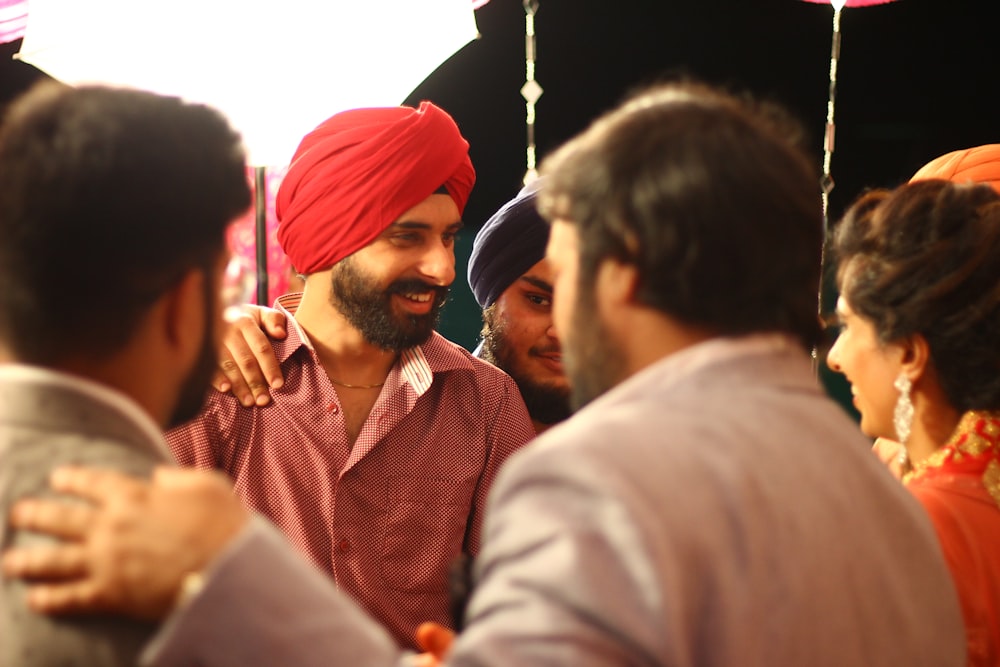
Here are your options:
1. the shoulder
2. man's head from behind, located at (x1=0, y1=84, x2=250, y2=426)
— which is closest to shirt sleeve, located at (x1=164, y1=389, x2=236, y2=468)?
the shoulder

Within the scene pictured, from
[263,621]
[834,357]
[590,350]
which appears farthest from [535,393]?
[263,621]

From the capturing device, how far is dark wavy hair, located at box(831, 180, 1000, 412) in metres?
1.89

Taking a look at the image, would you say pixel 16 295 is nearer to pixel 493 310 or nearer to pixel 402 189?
pixel 402 189

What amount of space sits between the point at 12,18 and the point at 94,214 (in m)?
2.22

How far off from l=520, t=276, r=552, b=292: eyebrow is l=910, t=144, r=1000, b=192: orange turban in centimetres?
92

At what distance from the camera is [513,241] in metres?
2.92

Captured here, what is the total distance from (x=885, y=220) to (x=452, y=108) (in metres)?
3.23

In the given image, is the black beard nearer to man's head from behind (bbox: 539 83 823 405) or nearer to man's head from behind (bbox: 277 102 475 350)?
man's head from behind (bbox: 277 102 475 350)

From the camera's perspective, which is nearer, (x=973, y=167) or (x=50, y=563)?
(x=50, y=563)

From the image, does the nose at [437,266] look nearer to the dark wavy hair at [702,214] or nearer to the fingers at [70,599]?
the dark wavy hair at [702,214]

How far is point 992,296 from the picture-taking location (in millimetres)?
1892

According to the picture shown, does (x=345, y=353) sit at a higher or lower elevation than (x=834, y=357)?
lower

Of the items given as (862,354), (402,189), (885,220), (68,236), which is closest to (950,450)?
(862,354)

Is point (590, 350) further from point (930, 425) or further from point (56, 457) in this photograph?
point (930, 425)
